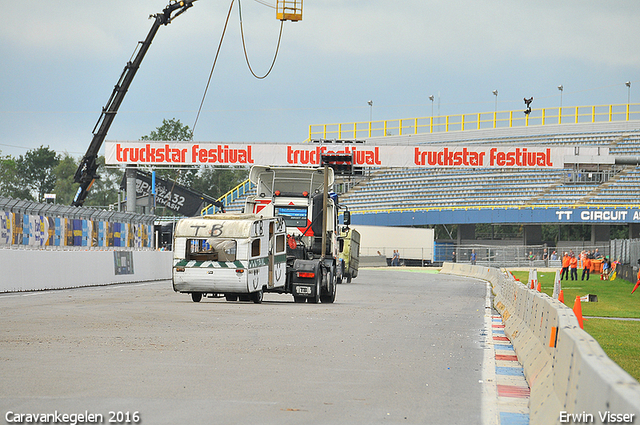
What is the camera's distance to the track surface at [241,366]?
717 cm

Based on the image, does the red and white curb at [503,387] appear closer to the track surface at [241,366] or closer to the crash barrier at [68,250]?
the track surface at [241,366]

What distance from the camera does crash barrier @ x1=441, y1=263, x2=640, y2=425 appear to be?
12.3ft

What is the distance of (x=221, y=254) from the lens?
69.7 ft

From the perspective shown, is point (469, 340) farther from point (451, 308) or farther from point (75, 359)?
point (451, 308)

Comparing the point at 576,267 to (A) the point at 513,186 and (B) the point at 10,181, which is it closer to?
(A) the point at 513,186

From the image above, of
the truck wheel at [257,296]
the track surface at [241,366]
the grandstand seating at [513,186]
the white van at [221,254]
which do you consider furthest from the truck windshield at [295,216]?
the grandstand seating at [513,186]

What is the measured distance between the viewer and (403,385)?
8781mm

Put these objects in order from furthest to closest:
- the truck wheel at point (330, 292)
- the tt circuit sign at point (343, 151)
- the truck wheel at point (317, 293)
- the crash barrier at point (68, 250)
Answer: the tt circuit sign at point (343, 151)
the crash barrier at point (68, 250)
the truck wheel at point (330, 292)
the truck wheel at point (317, 293)

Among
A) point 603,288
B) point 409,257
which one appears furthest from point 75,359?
point 409,257

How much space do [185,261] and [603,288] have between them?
798 inches

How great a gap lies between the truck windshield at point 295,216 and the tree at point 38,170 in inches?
4364

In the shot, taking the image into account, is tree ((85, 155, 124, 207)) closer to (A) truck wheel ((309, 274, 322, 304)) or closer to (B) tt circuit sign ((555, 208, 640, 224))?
(B) tt circuit sign ((555, 208, 640, 224))

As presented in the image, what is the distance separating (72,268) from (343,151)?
26165mm

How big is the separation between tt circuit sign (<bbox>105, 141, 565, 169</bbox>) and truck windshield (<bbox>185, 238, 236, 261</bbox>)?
104 feet
